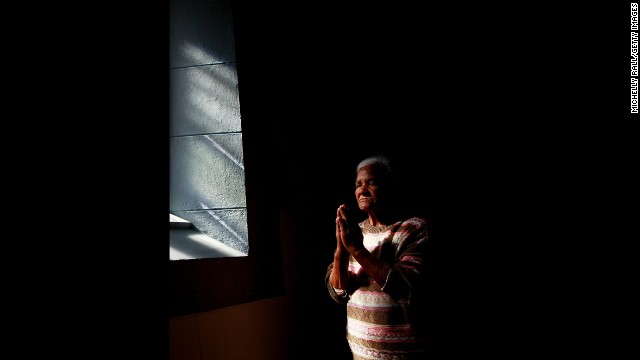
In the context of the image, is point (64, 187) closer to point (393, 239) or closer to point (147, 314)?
point (147, 314)

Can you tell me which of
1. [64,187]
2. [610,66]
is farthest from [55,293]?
[610,66]

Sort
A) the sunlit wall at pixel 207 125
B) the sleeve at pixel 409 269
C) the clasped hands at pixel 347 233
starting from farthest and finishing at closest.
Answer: the sunlit wall at pixel 207 125 < the clasped hands at pixel 347 233 < the sleeve at pixel 409 269

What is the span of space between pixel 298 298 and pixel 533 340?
1283mm

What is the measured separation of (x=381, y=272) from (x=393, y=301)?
129mm

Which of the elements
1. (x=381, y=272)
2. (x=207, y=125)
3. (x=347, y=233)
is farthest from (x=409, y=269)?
(x=207, y=125)

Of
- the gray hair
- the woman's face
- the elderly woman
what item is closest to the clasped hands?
the elderly woman

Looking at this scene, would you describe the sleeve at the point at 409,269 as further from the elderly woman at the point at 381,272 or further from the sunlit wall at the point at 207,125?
the sunlit wall at the point at 207,125

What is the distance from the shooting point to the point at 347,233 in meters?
1.74

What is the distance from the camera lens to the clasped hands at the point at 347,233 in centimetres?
172

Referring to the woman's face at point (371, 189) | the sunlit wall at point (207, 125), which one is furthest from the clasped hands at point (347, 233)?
the sunlit wall at point (207, 125)

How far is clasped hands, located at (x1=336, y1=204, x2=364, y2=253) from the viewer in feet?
5.63

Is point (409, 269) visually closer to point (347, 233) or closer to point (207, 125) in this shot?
point (347, 233)

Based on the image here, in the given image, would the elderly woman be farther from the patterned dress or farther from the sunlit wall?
the sunlit wall

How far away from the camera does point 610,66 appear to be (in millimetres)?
2314
